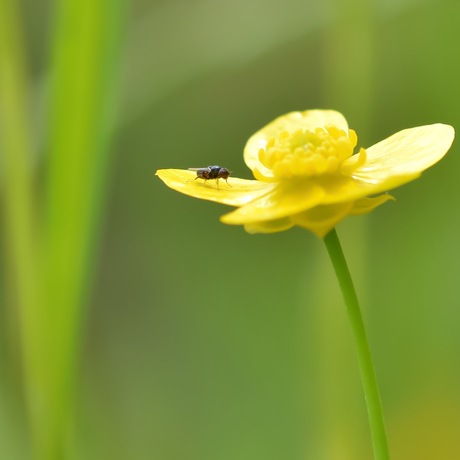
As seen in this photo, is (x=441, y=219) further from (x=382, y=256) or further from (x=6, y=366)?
(x=6, y=366)

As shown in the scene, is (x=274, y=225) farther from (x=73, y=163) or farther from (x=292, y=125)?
→ (x=73, y=163)

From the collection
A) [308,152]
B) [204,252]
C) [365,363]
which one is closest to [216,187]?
[308,152]

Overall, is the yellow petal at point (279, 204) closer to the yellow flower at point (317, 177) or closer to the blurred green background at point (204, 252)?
the yellow flower at point (317, 177)

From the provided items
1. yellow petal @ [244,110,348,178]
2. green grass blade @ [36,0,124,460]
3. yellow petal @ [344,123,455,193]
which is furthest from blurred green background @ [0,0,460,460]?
yellow petal @ [344,123,455,193]

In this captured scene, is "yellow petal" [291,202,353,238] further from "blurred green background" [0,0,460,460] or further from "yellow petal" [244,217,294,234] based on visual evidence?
"blurred green background" [0,0,460,460]

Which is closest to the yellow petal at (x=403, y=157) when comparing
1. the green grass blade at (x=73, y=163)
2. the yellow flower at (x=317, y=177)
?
the yellow flower at (x=317, y=177)

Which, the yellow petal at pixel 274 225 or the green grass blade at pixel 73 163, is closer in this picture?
the yellow petal at pixel 274 225

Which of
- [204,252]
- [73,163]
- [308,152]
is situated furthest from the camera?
[204,252]

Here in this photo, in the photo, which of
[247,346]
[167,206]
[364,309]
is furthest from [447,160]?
[167,206]
